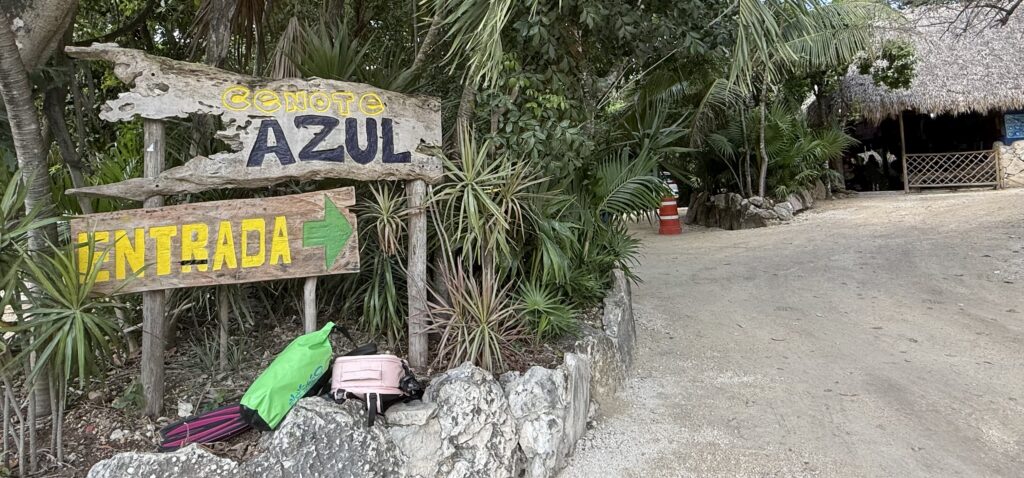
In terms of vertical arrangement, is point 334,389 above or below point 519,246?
below

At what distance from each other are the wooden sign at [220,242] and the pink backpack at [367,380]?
1.95 ft

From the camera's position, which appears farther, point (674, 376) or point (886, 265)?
point (886, 265)

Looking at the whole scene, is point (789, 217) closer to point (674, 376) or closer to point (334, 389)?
point (674, 376)

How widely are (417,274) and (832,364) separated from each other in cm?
317

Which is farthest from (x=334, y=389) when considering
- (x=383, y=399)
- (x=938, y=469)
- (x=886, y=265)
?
(x=886, y=265)

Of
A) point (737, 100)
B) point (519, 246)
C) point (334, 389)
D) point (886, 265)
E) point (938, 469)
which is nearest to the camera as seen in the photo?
point (334, 389)

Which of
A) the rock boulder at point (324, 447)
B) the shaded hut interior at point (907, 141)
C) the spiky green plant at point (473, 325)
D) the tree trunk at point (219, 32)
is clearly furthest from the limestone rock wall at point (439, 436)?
the shaded hut interior at point (907, 141)

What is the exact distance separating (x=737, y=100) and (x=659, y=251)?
372cm

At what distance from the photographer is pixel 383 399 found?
2881mm

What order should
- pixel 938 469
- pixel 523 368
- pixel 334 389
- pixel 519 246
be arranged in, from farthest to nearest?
pixel 519 246
pixel 523 368
pixel 938 469
pixel 334 389

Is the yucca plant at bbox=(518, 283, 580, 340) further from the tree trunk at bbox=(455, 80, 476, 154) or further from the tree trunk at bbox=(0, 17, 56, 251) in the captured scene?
the tree trunk at bbox=(0, 17, 56, 251)

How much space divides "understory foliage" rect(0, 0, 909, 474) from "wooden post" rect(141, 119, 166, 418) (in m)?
0.17

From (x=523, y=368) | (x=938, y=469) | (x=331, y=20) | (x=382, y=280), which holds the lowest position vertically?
(x=938, y=469)

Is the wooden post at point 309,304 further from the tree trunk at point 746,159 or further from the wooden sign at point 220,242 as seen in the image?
the tree trunk at point 746,159
